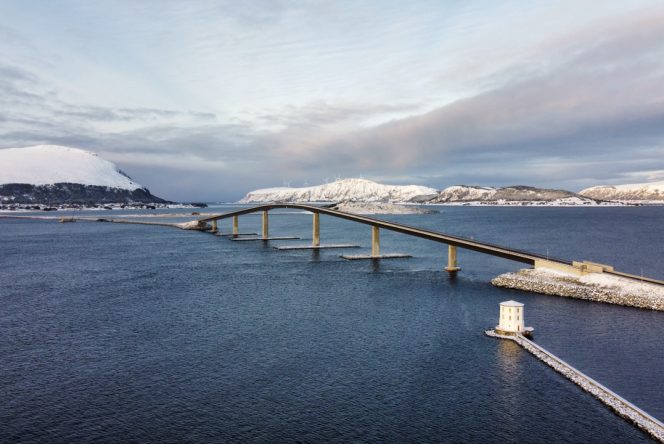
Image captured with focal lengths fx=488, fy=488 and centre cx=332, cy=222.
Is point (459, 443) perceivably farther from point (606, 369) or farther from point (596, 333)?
point (596, 333)

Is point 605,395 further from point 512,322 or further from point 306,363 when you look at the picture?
point 306,363

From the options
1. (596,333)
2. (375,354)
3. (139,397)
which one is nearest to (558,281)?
(596,333)

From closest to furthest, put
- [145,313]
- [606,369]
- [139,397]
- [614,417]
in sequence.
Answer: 1. [614,417]
2. [139,397]
3. [606,369]
4. [145,313]

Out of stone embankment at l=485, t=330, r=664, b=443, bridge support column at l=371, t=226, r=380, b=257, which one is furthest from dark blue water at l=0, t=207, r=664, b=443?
bridge support column at l=371, t=226, r=380, b=257

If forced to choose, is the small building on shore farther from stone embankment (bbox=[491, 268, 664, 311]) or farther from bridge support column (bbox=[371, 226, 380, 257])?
bridge support column (bbox=[371, 226, 380, 257])

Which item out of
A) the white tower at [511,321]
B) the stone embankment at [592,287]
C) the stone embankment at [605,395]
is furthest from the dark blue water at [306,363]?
the stone embankment at [592,287]

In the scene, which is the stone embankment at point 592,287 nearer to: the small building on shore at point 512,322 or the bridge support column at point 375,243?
the small building on shore at point 512,322

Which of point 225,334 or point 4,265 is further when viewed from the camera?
point 4,265

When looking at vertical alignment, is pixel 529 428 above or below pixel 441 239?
below
